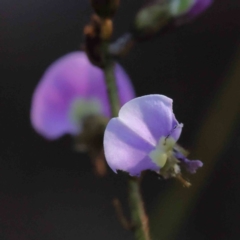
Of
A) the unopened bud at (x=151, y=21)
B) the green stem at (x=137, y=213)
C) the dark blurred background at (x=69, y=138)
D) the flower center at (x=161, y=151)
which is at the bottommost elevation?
the dark blurred background at (x=69, y=138)

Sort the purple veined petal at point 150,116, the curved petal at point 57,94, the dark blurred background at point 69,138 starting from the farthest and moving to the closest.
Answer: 1. the dark blurred background at point 69,138
2. the curved petal at point 57,94
3. the purple veined petal at point 150,116

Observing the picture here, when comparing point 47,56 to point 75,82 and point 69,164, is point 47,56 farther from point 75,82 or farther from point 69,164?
point 75,82

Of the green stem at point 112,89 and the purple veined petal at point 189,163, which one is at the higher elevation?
the green stem at point 112,89

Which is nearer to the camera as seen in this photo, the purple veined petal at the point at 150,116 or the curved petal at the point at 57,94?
the purple veined petal at the point at 150,116

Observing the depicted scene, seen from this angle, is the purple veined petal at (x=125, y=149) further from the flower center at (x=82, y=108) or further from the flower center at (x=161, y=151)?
the flower center at (x=82, y=108)

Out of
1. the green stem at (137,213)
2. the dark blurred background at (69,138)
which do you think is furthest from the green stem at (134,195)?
the dark blurred background at (69,138)

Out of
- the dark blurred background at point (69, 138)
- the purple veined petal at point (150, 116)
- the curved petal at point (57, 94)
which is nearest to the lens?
the purple veined petal at point (150, 116)
